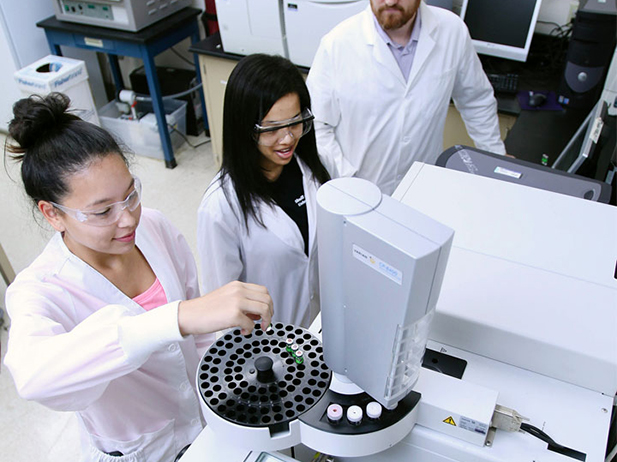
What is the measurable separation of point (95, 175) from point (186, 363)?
1.57 feet

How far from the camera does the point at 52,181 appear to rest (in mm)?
912

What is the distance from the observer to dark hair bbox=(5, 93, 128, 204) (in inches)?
35.8

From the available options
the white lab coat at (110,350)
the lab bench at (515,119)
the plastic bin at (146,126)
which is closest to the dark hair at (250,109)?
the white lab coat at (110,350)

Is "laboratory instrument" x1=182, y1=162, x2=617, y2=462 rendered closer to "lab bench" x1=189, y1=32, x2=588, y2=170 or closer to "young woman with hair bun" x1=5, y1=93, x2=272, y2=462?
"young woman with hair bun" x1=5, y1=93, x2=272, y2=462

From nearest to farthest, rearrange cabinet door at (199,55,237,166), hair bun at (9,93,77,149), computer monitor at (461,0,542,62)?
1. hair bun at (9,93,77,149)
2. computer monitor at (461,0,542,62)
3. cabinet door at (199,55,237,166)

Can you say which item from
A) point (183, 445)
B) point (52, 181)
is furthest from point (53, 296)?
point (183, 445)

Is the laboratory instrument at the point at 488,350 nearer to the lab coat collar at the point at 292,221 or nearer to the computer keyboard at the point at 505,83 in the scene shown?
the lab coat collar at the point at 292,221

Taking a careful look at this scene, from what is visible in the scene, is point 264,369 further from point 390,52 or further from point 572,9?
point 572,9

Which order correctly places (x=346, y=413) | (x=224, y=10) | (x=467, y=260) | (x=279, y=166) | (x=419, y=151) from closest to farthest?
(x=346, y=413), (x=467, y=260), (x=279, y=166), (x=419, y=151), (x=224, y=10)

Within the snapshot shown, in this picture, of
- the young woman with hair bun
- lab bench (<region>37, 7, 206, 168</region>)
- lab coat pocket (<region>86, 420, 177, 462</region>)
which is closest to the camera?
the young woman with hair bun

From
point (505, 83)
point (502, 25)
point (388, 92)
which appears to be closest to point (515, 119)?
point (505, 83)

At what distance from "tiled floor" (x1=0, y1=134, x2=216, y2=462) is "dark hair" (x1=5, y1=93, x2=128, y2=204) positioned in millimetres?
100

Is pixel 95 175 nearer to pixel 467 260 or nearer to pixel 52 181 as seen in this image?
pixel 52 181

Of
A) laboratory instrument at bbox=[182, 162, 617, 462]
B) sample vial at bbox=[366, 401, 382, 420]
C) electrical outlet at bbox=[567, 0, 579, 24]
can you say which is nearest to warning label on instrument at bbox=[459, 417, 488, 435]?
laboratory instrument at bbox=[182, 162, 617, 462]
